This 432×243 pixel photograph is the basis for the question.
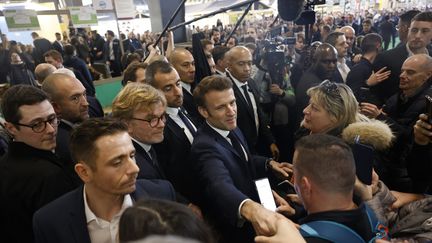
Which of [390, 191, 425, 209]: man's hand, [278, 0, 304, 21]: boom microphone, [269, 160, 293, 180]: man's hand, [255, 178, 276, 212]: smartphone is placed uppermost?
[278, 0, 304, 21]: boom microphone

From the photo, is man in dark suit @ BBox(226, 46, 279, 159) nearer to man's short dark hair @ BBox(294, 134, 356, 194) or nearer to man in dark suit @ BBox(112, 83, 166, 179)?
man in dark suit @ BBox(112, 83, 166, 179)

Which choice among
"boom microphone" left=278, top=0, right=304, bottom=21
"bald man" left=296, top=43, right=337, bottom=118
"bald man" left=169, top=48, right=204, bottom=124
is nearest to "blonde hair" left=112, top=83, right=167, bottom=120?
"bald man" left=169, top=48, right=204, bottom=124

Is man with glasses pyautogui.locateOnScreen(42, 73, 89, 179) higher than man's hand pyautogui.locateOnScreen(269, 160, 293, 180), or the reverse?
man with glasses pyautogui.locateOnScreen(42, 73, 89, 179)

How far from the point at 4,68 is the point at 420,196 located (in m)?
6.76

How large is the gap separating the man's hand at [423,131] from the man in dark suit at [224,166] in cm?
85

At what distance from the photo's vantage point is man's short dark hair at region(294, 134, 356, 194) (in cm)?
128

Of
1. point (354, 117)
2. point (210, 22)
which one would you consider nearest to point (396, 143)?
point (354, 117)

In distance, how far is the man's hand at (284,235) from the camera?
1077mm

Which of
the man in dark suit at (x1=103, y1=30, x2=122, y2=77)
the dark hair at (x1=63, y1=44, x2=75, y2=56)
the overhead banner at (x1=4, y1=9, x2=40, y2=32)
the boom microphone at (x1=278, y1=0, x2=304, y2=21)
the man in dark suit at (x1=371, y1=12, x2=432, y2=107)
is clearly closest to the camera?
the boom microphone at (x1=278, y1=0, x2=304, y2=21)

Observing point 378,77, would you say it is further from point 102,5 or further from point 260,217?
point 102,5

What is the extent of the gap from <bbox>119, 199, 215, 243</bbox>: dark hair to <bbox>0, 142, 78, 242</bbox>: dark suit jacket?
3.44 feet

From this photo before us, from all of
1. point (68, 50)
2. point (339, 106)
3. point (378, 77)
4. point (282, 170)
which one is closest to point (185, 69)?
point (282, 170)

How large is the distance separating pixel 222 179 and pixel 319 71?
2179 millimetres

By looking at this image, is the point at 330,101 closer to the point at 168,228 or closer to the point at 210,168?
the point at 210,168
